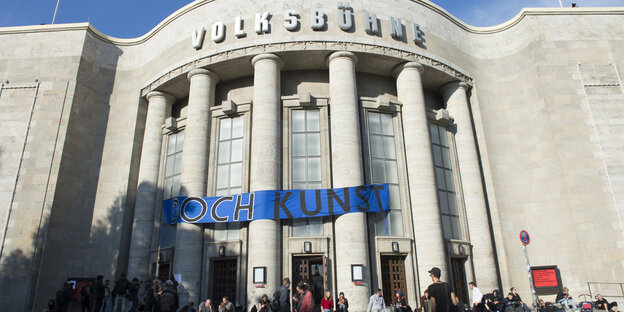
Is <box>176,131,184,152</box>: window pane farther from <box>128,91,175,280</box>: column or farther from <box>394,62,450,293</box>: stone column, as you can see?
<box>394,62,450,293</box>: stone column

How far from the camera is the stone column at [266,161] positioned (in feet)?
64.1

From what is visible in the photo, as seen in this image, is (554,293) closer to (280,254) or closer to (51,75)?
(280,254)

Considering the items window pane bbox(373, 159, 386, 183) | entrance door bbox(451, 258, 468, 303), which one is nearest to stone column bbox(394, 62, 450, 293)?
window pane bbox(373, 159, 386, 183)

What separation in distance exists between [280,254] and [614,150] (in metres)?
19.7

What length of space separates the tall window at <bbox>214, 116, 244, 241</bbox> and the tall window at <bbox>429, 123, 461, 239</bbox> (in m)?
11.4

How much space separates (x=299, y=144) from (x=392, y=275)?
8.57 m

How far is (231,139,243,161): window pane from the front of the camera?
23408 mm

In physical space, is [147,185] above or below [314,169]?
below

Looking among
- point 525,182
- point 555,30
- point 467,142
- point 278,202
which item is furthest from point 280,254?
point 555,30

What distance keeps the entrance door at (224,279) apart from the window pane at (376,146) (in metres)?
9.68

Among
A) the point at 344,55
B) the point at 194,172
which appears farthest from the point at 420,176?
the point at 194,172

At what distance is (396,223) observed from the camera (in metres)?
22.0

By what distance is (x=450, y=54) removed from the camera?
2658cm

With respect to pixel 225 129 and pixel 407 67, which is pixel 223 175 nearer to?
pixel 225 129
